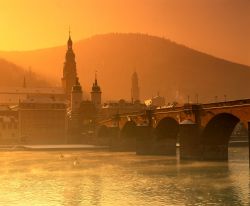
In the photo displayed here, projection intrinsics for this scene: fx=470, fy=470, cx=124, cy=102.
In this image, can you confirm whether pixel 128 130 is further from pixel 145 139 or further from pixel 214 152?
pixel 214 152

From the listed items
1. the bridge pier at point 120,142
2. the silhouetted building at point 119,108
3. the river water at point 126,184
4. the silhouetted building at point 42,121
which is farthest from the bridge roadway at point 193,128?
the silhouetted building at point 119,108

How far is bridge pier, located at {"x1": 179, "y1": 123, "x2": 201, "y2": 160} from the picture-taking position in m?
64.4

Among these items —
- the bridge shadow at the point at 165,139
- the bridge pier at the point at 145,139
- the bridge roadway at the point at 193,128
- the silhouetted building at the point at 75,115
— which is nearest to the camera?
the bridge roadway at the point at 193,128

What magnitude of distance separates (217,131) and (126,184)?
81.3 ft

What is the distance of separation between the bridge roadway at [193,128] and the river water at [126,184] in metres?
3.58

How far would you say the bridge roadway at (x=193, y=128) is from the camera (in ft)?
192

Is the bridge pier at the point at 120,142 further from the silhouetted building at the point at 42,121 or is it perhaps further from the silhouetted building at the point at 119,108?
the silhouetted building at the point at 119,108

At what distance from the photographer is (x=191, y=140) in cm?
6488

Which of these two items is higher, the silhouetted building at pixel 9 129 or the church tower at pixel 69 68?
the church tower at pixel 69 68

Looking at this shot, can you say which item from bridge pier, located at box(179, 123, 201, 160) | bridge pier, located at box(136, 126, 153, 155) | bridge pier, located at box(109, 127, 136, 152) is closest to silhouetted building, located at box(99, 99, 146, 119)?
Answer: bridge pier, located at box(109, 127, 136, 152)

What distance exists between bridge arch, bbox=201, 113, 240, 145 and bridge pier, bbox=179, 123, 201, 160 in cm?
108

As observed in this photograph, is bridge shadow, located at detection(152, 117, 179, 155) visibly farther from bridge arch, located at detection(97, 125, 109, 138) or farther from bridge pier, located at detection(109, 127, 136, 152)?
bridge arch, located at detection(97, 125, 109, 138)

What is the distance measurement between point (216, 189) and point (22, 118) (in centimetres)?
8843

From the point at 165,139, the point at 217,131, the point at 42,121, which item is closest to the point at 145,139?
the point at 165,139
